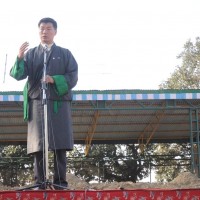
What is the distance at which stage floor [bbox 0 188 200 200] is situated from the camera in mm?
3275

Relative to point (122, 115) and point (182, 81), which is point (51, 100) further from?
point (182, 81)

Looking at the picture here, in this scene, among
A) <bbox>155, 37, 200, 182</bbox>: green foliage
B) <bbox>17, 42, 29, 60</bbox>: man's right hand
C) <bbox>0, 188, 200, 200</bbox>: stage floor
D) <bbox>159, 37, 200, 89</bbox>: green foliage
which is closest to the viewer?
<bbox>0, 188, 200, 200</bbox>: stage floor

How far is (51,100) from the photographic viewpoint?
14.1 feet

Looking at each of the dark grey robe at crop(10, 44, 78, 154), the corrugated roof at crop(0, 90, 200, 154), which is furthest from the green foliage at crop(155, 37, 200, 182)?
the dark grey robe at crop(10, 44, 78, 154)

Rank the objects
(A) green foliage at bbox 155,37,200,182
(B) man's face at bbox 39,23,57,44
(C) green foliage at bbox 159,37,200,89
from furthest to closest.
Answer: (C) green foliage at bbox 159,37,200,89 < (A) green foliage at bbox 155,37,200,182 < (B) man's face at bbox 39,23,57,44

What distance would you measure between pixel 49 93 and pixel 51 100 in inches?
2.9

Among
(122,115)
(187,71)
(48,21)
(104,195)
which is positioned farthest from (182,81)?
(104,195)

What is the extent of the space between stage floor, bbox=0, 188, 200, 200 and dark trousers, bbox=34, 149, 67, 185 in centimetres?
84

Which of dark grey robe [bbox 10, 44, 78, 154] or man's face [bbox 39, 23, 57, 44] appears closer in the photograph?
dark grey robe [bbox 10, 44, 78, 154]

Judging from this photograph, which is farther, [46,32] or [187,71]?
[187,71]

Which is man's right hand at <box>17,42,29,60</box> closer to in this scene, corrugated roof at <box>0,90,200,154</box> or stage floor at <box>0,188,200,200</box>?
stage floor at <box>0,188,200,200</box>

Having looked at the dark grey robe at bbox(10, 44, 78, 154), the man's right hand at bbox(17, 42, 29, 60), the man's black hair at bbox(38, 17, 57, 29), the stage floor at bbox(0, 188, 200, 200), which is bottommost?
the stage floor at bbox(0, 188, 200, 200)

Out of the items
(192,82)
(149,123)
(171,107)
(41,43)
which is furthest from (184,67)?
(41,43)

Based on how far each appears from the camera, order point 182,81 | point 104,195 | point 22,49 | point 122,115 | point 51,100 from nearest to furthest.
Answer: point 104,195 < point 22,49 < point 51,100 < point 122,115 < point 182,81
